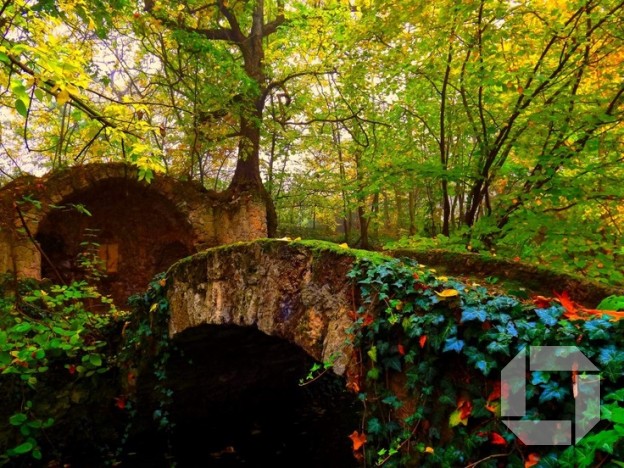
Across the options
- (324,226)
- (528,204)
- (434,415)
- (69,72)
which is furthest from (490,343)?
(324,226)

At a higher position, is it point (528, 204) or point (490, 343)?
point (528, 204)

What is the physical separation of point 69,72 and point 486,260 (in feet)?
11.2

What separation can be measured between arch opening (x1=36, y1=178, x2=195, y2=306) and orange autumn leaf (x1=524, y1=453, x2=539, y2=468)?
8940 mm

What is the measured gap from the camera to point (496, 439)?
5.18 feet

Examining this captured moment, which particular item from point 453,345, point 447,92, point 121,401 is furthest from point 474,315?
point 447,92

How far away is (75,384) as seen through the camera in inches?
199

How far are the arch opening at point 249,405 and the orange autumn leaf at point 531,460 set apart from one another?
122 inches

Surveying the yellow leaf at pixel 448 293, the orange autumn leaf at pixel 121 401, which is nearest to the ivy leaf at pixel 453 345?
the yellow leaf at pixel 448 293

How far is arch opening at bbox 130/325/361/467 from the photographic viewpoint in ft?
15.4

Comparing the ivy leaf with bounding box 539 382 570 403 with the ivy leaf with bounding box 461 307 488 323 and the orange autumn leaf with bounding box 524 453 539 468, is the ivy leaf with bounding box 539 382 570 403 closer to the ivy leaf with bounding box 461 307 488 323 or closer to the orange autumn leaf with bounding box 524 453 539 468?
Result: the orange autumn leaf with bounding box 524 453 539 468

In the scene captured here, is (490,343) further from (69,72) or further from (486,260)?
(69,72)

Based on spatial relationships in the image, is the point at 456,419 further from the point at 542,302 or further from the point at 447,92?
the point at 447,92

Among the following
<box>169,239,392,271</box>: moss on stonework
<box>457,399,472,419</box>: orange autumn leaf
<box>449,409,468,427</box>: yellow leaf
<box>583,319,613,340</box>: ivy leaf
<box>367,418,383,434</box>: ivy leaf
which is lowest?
<box>367,418,383,434</box>: ivy leaf

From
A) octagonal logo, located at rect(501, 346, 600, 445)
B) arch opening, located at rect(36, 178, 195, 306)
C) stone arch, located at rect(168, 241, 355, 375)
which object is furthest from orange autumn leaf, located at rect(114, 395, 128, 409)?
arch opening, located at rect(36, 178, 195, 306)
